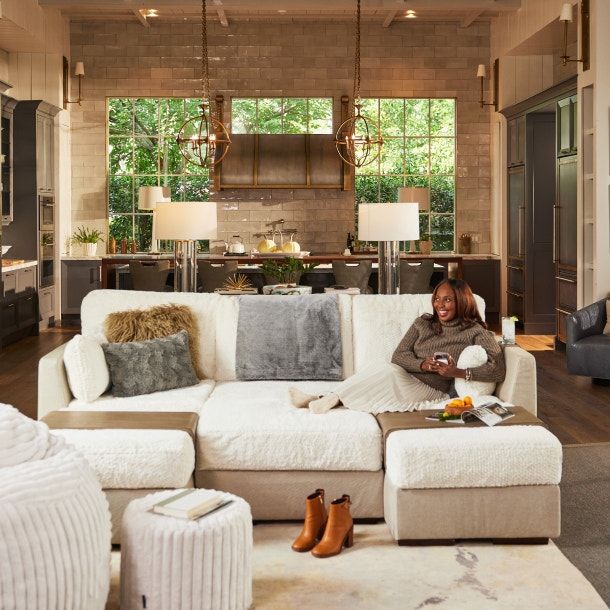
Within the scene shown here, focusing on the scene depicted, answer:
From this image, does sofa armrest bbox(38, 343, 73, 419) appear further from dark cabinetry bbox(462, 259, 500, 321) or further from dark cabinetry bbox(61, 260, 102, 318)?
dark cabinetry bbox(462, 259, 500, 321)

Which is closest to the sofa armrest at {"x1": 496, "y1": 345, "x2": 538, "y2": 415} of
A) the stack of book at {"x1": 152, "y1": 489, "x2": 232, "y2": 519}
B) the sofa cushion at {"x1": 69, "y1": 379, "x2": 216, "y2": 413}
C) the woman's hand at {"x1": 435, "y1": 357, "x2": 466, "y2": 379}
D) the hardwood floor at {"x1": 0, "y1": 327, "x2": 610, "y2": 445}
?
the woman's hand at {"x1": 435, "y1": 357, "x2": 466, "y2": 379}

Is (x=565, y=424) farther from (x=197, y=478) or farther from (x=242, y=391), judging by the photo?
(x=197, y=478)

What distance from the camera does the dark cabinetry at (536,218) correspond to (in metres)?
11.5

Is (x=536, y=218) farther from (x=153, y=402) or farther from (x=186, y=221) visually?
(x=153, y=402)

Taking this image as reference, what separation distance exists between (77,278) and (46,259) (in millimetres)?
744

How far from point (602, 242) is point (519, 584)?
583 cm

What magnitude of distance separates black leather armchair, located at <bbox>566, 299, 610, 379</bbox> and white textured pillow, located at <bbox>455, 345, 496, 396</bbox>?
10.8ft

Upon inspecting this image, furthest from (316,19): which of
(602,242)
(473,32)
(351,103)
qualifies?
(602,242)

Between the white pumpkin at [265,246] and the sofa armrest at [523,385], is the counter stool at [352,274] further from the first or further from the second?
the sofa armrest at [523,385]

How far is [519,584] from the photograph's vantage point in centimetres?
360

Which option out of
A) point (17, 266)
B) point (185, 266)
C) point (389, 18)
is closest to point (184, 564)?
point (185, 266)

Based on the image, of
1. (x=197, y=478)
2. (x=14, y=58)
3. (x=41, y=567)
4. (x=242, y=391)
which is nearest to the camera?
(x=41, y=567)

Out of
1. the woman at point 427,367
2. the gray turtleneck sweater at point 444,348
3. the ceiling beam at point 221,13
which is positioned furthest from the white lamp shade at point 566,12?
the gray turtleneck sweater at point 444,348

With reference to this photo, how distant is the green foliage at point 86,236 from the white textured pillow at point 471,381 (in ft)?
29.3
